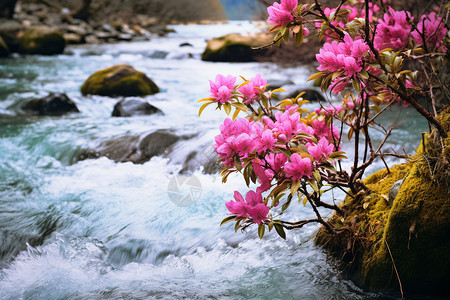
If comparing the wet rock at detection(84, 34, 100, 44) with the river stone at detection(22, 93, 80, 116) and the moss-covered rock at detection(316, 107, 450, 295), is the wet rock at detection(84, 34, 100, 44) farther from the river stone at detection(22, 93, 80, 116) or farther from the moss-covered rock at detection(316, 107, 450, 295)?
the moss-covered rock at detection(316, 107, 450, 295)

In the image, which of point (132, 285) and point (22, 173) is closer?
point (132, 285)

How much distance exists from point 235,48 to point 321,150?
33.9 ft

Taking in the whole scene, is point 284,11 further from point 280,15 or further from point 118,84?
point 118,84

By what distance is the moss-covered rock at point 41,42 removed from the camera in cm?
1270

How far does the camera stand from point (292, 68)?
9883 millimetres

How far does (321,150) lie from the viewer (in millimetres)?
1728

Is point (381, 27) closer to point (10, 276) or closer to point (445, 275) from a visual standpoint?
point (445, 275)

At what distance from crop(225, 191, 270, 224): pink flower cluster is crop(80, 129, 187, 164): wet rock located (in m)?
2.63

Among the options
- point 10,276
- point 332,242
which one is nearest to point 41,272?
point 10,276

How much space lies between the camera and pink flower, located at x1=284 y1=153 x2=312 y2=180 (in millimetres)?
1570

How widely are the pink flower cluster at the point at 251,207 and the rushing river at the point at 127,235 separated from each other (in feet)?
1.54

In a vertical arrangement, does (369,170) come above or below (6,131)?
above

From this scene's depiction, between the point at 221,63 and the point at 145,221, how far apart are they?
928 cm

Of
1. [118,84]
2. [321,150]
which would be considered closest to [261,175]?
[321,150]
